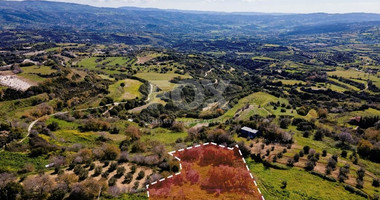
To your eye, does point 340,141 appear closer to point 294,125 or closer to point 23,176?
point 294,125

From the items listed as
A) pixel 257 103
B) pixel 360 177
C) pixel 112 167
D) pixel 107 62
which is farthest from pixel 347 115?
pixel 107 62

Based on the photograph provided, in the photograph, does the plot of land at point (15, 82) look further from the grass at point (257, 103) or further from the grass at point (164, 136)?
the grass at point (257, 103)

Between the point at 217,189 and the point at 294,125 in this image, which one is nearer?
the point at 217,189

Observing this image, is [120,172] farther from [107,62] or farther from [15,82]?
[107,62]

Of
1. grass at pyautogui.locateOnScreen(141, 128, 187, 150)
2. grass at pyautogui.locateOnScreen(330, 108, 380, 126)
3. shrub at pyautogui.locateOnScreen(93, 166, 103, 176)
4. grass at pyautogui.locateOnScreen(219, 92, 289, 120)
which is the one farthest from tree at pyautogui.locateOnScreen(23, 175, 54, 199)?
grass at pyautogui.locateOnScreen(330, 108, 380, 126)

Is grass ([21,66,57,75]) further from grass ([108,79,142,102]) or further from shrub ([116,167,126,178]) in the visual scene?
shrub ([116,167,126,178])

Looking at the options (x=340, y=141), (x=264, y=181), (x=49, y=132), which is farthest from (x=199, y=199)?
(x=340, y=141)
